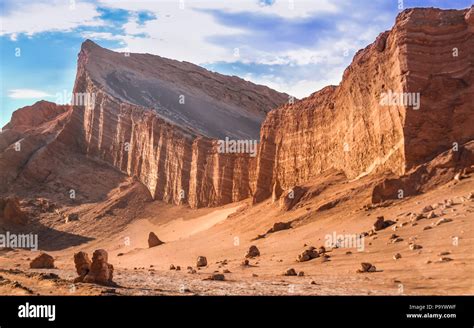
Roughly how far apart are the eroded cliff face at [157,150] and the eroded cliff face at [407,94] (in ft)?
39.3

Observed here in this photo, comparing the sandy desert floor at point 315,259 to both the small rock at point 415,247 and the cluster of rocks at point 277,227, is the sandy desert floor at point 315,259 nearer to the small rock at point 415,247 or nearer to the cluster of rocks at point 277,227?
the small rock at point 415,247

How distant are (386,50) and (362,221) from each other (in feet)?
28.9

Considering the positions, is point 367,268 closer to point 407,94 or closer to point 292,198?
point 407,94

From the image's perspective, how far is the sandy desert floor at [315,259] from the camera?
13570mm

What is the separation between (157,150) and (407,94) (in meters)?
27.6

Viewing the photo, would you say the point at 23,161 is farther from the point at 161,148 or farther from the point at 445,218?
the point at 445,218

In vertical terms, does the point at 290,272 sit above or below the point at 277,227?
below

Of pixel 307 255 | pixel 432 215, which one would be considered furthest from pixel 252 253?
pixel 432 215

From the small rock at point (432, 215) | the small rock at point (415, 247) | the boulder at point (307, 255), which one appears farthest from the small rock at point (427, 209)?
the boulder at point (307, 255)

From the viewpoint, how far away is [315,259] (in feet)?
61.9

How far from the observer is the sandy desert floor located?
1357 centimetres

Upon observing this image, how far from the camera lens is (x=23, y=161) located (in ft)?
171

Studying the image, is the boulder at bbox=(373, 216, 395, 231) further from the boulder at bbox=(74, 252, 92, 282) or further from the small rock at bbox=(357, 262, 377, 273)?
the boulder at bbox=(74, 252, 92, 282)
